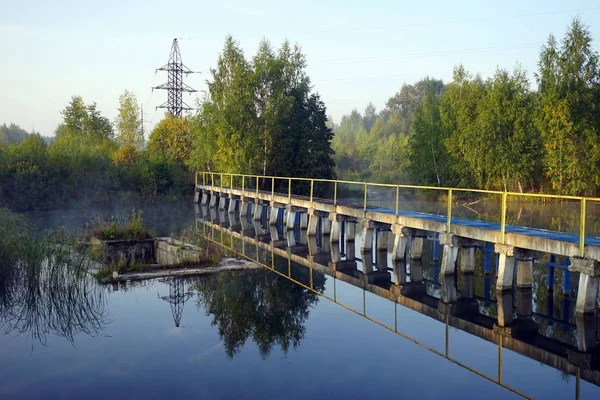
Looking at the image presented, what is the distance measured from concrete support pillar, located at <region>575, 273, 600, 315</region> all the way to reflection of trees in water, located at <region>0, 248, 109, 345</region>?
846 cm

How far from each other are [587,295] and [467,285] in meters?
3.19

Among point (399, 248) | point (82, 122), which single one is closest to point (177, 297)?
point (399, 248)

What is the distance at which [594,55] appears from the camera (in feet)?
105

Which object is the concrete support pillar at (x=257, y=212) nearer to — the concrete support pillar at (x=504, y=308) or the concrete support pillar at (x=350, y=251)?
the concrete support pillar at (x=350, y=251)

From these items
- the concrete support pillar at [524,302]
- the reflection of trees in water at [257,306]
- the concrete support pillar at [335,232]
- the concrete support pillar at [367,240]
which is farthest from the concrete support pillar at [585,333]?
the concrete support pillar at [335,232]

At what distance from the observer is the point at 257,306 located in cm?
1139

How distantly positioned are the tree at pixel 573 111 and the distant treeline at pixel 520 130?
0.17ft

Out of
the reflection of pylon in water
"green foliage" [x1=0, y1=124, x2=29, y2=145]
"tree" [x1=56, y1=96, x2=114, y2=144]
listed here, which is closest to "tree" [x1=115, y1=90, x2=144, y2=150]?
"tree" [x1=56, y1=96, x2=114, y2=144]

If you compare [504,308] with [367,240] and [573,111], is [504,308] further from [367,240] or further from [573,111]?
[573,111]

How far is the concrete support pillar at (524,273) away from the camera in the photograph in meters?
11.9

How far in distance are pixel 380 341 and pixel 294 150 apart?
27763 mm

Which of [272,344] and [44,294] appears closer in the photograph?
[272,344]

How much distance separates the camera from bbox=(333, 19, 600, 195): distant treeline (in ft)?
105

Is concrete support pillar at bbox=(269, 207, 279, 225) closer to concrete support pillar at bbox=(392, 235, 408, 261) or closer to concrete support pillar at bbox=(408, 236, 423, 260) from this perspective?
concrete support pillar at bbox=(408, 236, 423, 260)
